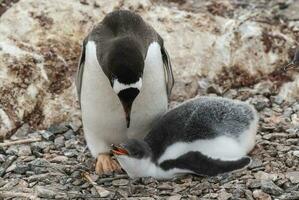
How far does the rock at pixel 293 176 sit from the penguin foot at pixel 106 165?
128 centimetres

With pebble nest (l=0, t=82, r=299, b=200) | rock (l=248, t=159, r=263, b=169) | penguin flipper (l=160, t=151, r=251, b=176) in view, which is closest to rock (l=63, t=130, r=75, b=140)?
pebble nest (l=0, t=82, r=299, b=200)

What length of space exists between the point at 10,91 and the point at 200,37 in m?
1.81

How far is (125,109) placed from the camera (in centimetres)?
507

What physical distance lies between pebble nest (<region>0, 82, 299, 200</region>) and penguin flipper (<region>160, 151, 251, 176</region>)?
1.8 inches

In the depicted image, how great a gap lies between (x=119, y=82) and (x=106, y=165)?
1059mm

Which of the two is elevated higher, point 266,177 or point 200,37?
point 200,37

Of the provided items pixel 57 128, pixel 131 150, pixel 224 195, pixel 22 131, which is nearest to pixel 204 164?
pixel 224 195

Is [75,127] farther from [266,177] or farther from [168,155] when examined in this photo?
[266,177]

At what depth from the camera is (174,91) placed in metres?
6.77

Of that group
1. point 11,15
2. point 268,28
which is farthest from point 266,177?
point 11,15

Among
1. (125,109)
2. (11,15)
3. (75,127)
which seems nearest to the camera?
(125,109)

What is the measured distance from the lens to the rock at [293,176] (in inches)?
202

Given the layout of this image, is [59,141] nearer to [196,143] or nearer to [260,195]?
[196,143]

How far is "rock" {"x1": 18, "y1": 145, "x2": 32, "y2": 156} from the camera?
593 centimetres
